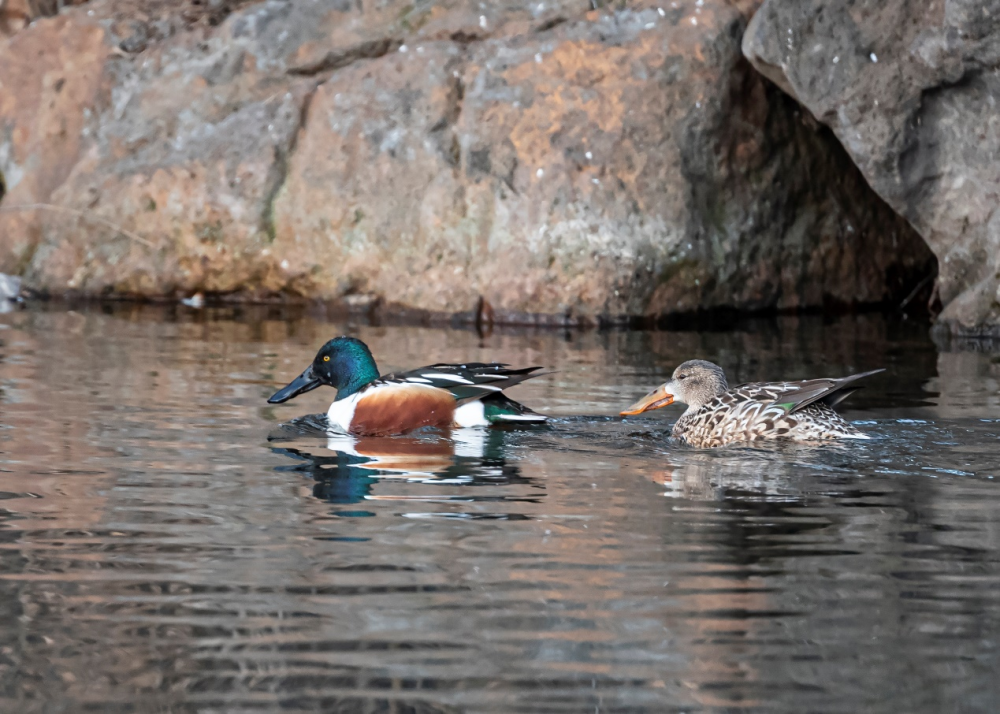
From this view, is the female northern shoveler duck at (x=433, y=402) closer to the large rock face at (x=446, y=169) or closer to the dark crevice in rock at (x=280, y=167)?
the large rock face at (x=446, y=169)

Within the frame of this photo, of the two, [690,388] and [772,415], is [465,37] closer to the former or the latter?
[690,388]

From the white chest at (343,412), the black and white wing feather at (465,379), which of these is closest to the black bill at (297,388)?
the white chest at (343,412)

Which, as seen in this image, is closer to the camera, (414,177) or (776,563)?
(776,563)

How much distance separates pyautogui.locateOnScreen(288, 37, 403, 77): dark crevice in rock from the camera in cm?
1326

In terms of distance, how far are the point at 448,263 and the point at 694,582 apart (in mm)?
8628

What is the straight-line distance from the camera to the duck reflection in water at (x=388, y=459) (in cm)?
562

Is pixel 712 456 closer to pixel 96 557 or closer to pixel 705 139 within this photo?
pixel 96 557

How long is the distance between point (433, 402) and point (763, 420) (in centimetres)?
151

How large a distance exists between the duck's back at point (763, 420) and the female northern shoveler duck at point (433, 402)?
86cm

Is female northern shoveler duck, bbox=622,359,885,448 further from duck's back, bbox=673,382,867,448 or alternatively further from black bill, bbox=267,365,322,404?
black bill, bbox=267,365,322,404

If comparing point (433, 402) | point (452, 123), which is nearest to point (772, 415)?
point (433, 402)

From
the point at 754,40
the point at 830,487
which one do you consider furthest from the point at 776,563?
the point at 754,40

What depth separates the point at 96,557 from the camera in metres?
4.40

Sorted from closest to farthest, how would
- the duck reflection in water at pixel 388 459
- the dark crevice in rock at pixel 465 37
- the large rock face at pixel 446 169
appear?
the duck reflection in water at pixel 388 459
the large rock face at pixel 446 169
the dark crevice in rock at pixel 465 37
